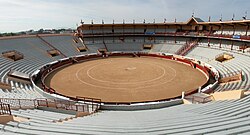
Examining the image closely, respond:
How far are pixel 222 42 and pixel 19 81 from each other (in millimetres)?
44574

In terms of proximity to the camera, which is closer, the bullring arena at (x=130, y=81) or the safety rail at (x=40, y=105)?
the bullring arena at (x=130, y=81)

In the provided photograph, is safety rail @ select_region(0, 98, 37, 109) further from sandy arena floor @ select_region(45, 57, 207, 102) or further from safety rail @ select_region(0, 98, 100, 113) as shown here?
sandy arena floor @ select_region(45, 57, 207, 102)

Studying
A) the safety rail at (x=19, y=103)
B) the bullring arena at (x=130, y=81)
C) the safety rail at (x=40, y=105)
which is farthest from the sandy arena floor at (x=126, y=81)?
the safety rail at (x=19, y=103)

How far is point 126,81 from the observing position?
30.5 meters

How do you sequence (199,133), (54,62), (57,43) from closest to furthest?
(199,133) < (54,62) < (57,43)

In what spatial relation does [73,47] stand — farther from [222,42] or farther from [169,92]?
[222,42]

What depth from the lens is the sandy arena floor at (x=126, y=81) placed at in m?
25.2

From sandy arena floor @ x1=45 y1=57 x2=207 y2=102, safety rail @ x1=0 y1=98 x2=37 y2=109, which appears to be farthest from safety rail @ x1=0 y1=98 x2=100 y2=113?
sandy arena floor @ x1=45 y1=57 x2=207 y2=102

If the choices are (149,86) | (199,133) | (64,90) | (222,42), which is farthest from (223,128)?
(222,42)

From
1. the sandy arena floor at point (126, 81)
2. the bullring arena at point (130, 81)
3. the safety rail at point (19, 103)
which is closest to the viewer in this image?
the bullring arena at point (130, 81)

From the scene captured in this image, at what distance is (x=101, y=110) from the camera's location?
19562 mm

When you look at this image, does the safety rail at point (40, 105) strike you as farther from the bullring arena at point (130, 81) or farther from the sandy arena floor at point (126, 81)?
the sandy arena floor at point (126, 81)

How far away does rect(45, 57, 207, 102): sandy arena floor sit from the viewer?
82.6 feet

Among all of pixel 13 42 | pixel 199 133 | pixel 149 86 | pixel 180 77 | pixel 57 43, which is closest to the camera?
pixel 199 133
